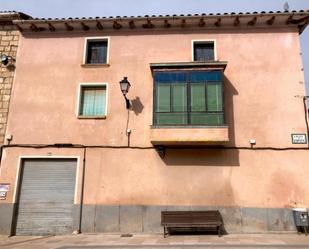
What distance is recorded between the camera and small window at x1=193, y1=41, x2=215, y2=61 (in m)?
12.4

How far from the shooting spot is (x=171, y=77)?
11.5 meters

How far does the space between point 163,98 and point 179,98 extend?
594mm

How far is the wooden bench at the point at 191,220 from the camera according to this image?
33.0 feet

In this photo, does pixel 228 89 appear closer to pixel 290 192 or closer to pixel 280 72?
pixel 280 72

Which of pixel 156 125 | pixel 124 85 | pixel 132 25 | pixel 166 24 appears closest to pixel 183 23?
pixel 166 24

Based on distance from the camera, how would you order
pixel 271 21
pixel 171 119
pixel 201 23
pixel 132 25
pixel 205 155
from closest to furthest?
1. pixel 171 119
2. pixel 205 155
3. pixel 271 21
4. pixel 201 23
5. pixel 132 25

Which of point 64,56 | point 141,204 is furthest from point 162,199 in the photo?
point 64,56

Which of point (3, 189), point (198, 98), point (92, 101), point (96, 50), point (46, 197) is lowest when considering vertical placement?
point (46, 197)

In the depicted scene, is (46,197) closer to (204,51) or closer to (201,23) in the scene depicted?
(204,51)

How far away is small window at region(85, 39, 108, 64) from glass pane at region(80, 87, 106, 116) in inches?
51.1

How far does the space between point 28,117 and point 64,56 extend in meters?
2.89

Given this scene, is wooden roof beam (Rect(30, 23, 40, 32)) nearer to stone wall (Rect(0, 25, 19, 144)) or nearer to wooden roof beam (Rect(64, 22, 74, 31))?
stone wall (Rect(0, 25, 19, 144))

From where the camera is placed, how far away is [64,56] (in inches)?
500

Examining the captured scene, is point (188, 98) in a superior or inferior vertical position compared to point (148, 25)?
inferior
